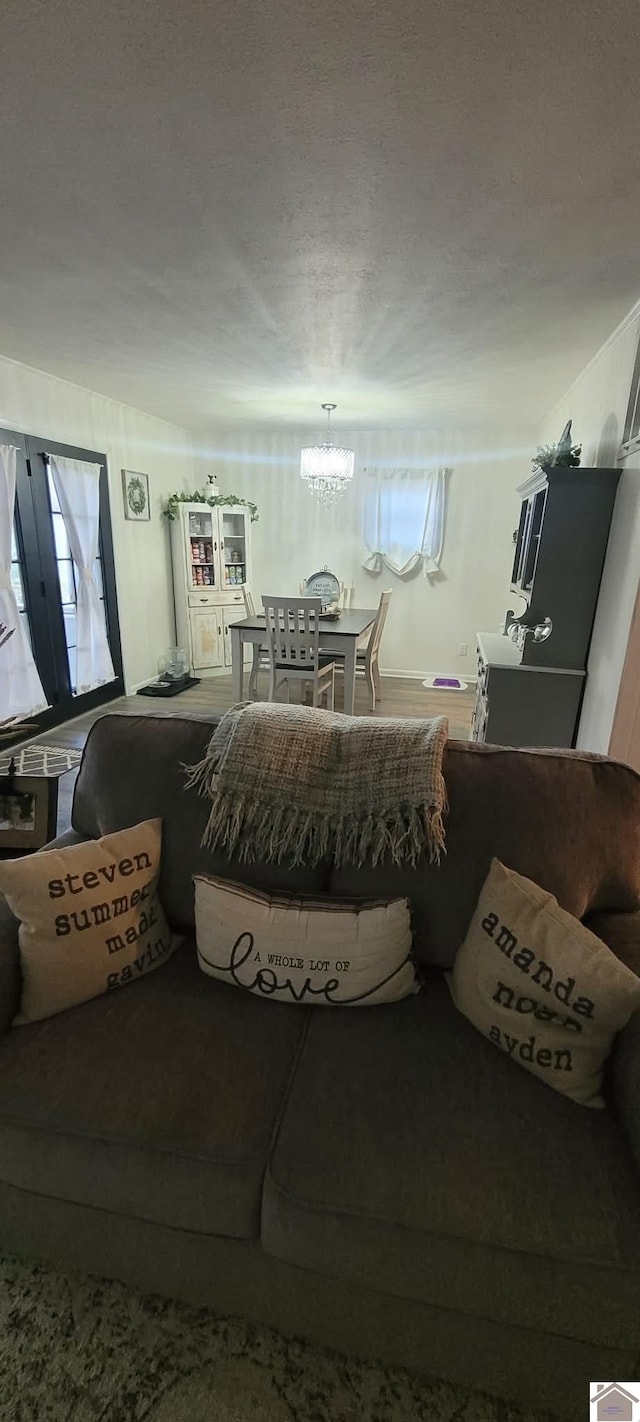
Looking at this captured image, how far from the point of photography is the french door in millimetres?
3650

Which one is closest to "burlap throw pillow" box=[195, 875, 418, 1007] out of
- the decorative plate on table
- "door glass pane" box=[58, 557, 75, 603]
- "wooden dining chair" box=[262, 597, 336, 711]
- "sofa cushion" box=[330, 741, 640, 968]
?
"sofa cushion" box=[330, 741, 640, 968]

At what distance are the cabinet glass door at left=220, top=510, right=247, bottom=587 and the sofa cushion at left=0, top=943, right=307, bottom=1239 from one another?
5045 millimetres

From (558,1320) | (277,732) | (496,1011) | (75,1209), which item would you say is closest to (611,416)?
(277,732)

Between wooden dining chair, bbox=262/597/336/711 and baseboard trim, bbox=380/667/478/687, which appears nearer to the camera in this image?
wooden dining chair, bbox=262/597/336/711

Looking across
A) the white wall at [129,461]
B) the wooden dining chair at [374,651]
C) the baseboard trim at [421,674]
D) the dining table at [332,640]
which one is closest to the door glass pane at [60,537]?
the white wall at [129,461]

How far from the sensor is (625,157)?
1431 millimetres

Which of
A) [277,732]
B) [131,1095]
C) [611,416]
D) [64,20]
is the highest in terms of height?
[64,20]

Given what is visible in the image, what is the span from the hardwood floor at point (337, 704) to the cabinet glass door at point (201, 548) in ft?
3.29

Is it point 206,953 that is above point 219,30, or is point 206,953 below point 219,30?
below

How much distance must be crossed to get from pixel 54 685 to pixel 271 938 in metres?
3.42

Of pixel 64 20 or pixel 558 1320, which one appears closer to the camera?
pixel 558 1320

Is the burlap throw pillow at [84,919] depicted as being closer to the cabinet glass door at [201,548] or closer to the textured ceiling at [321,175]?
the textured ceiling at [321,175]

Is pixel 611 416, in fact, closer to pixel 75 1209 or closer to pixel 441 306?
pixel 441 306

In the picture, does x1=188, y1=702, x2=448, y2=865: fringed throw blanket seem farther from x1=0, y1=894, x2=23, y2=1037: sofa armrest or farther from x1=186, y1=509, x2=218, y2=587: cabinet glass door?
x1=186, y1=509, x2=218, y2=587: cabinet glass door
